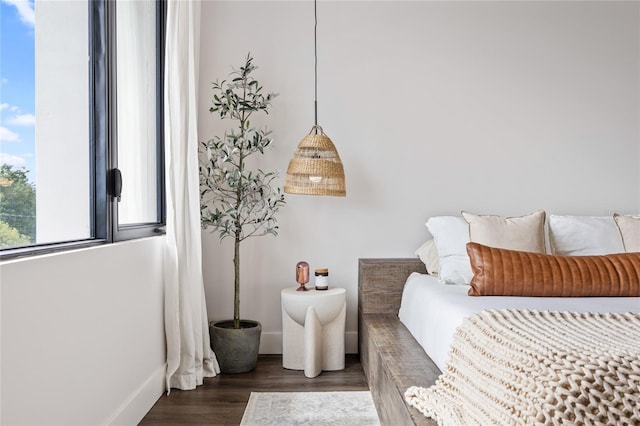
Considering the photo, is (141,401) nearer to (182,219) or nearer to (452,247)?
(182,219)

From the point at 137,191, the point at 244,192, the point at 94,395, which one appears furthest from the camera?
the point at 244,192

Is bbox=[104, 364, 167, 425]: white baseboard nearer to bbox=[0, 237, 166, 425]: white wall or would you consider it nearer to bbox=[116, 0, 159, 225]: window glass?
bbox=[0, 237, 166, 425]: white wall

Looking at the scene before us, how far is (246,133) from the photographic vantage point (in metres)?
3.67

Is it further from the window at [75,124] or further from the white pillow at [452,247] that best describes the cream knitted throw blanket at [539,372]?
the window at [75,124]

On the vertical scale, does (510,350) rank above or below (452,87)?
below

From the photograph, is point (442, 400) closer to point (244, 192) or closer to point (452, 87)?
point (244, 192)

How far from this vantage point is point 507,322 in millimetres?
1896

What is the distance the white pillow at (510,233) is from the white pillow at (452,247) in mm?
102

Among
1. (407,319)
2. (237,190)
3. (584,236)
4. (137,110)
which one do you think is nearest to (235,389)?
(407,319)

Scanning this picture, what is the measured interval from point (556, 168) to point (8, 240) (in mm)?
3300

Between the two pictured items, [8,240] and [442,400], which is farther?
[442,400]

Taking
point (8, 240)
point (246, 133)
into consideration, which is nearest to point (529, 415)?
point (8, 240)

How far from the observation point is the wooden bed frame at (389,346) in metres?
2.17

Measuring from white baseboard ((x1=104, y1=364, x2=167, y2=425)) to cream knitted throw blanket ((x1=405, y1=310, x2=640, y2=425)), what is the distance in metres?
1.18
